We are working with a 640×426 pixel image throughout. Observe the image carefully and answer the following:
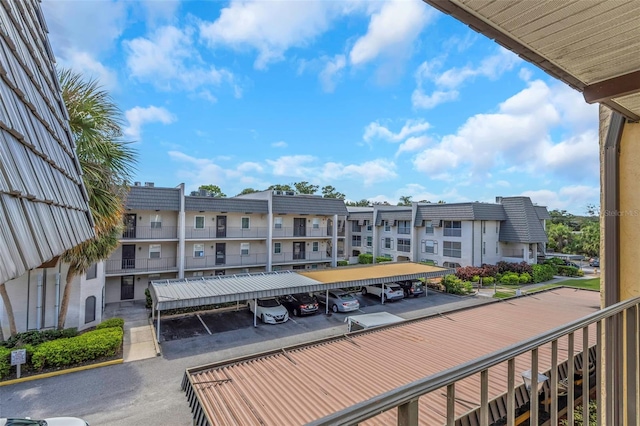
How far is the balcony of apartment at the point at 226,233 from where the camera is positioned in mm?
21656

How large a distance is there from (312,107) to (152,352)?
83.3ft

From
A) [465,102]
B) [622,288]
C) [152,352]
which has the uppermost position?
[465,102]

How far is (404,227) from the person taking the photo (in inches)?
1265

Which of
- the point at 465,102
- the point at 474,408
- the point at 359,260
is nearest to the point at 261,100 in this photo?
the point at 465,102

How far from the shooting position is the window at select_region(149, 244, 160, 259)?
826 inches

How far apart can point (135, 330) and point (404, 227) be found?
25.3m

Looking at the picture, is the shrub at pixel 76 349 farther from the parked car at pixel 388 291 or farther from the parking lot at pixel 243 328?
the parked car at pixel 388 291

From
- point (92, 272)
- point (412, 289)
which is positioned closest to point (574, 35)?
point (92, 272)

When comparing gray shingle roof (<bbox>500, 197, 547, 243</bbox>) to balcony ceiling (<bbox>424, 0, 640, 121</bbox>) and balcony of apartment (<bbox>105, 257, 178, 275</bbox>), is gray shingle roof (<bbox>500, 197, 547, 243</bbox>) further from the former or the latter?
balcony ceiling (<bbox>424, 0, 640, 121</bbox>)

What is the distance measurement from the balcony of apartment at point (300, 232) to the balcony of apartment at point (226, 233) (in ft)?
3.70

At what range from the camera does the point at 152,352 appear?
1219cm

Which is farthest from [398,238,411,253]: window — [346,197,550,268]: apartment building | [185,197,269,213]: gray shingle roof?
[185,197,269,213]: gray shingle roof

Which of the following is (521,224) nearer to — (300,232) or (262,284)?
(300,232)

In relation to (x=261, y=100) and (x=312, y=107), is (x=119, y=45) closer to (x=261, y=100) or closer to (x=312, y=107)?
(x=261, y=100)
